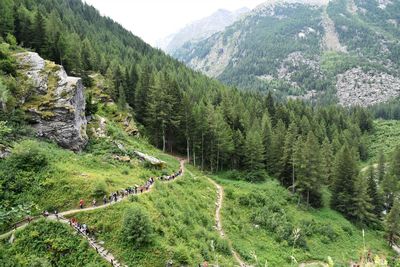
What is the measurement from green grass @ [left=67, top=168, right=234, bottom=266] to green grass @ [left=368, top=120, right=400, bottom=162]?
8941cm

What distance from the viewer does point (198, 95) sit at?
372 ft

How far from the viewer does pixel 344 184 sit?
70750 millimetres

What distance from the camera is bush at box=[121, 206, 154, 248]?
33844 millimetres

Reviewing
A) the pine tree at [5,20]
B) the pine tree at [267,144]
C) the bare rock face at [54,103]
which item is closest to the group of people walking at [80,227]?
the bare rock face at [54,103]

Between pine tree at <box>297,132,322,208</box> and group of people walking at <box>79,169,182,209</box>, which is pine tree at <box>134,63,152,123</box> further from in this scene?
group of people walking at <box>79,169,182,209</box>

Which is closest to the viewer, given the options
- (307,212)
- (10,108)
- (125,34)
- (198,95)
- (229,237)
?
(229,237)

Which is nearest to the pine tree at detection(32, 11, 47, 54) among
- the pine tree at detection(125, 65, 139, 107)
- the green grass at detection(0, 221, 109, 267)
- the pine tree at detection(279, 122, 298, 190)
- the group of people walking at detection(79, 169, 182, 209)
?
the pine tree at detection(125, 65, 139, 107)

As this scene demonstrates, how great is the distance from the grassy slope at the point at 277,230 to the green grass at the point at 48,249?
18259mm

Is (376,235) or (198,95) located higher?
(198,95)

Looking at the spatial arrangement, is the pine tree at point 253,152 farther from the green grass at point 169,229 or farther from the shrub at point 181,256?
the shrub at point 181,256

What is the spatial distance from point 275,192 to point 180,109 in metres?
25.6

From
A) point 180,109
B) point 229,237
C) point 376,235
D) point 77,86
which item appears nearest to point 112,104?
point 180,109

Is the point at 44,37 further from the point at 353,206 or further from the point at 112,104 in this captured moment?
the point at 353,206

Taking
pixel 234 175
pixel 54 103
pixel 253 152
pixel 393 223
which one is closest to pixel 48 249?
pixel 54 103
